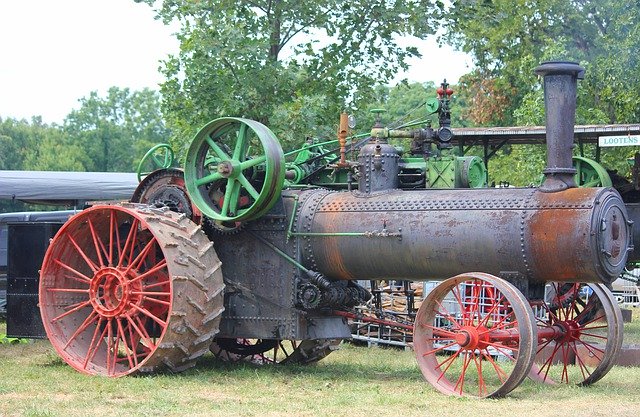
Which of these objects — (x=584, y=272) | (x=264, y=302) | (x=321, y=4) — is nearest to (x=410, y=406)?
(x=584, y=272)

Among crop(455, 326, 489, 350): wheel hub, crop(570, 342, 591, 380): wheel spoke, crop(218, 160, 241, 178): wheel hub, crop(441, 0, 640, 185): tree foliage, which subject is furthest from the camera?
crop(441, 0, 640, 185): tree foliage

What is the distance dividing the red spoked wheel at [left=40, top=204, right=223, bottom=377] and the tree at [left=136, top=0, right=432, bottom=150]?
5.94 meters

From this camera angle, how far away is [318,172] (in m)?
12.0

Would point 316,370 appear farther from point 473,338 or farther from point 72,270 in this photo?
point 72,270

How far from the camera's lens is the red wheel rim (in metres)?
10.8

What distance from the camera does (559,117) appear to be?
9.88m

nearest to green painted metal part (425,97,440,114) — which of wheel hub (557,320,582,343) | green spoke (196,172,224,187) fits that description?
green spoke (196,172,224,187)

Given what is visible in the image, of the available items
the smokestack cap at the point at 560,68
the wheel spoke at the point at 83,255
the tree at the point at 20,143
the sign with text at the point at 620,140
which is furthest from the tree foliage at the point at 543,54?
the tree at the point at 20,143

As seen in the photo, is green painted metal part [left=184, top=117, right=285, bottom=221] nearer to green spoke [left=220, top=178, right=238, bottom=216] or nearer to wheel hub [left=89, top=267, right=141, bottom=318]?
green spoke [left=220, top=178, right=238, bottom=216]

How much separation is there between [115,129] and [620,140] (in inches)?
2208

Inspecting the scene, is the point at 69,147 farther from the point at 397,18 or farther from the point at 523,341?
the point at 523,341

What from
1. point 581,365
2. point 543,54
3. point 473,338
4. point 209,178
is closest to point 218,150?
point 209,178

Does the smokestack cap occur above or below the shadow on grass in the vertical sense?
above

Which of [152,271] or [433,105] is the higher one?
[433,105]
